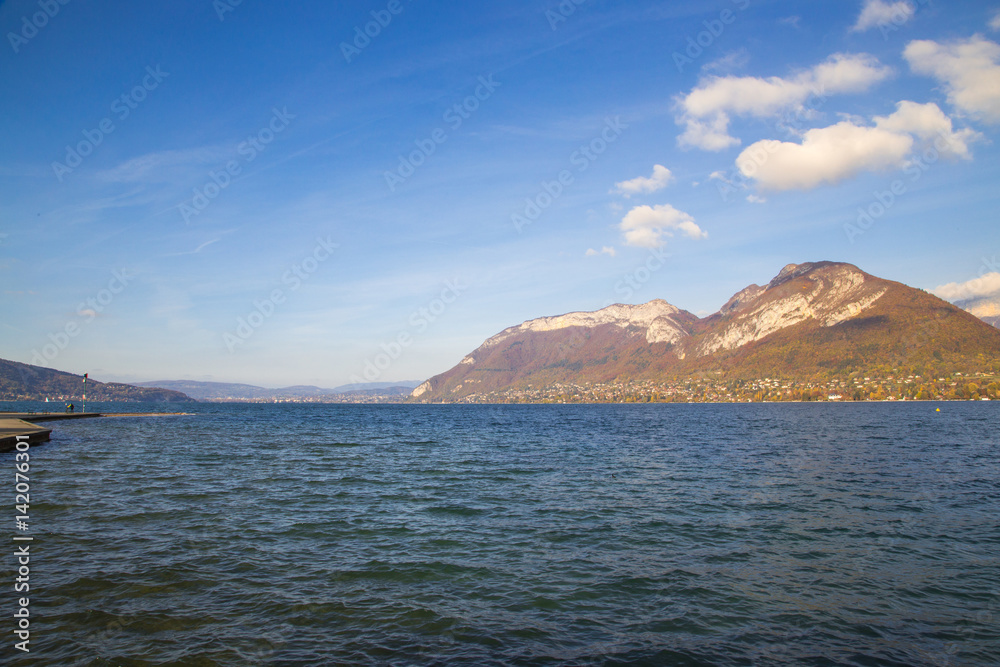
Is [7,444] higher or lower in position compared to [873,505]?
higher

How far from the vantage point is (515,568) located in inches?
558

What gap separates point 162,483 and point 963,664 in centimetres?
3186

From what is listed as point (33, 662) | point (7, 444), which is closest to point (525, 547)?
point (33, 662)

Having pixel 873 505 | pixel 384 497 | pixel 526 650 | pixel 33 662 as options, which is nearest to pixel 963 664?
pixel 526 650

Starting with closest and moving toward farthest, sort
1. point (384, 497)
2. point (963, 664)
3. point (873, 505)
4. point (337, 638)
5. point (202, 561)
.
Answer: point (963, 664) < point (337, 638) < point (202, 561) < point (873, 505) < point (384, 497)

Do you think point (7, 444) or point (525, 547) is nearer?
point (525, 547)

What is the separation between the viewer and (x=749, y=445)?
47562 millimetres

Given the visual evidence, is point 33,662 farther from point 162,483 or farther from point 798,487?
point 798,487

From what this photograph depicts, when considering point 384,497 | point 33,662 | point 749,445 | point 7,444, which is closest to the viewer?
point 33,662

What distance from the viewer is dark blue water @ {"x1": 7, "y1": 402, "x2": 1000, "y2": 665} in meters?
9.72

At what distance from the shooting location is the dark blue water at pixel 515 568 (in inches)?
383

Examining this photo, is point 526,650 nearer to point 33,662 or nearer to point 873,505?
point 33,662

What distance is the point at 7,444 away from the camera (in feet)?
120

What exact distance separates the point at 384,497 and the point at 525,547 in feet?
33.1
